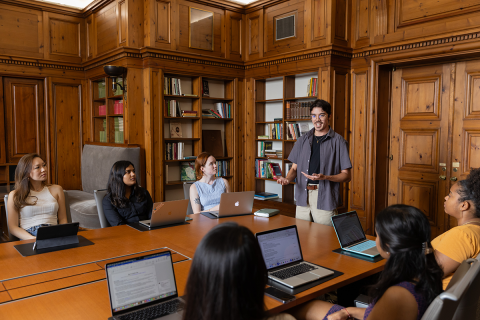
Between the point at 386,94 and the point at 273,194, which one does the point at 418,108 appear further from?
the point at 273,194

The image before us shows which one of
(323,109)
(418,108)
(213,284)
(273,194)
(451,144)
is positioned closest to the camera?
(213,284)

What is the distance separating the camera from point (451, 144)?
162 inches

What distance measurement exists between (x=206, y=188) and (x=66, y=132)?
3.46 meters

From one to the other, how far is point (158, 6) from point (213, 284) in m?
4.70

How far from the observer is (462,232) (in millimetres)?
1861

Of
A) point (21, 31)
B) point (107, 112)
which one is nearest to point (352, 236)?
point (107, 112)

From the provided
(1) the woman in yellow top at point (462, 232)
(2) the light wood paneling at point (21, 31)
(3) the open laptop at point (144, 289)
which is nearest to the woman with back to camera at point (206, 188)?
(3) the open laptop at point (144, 289)

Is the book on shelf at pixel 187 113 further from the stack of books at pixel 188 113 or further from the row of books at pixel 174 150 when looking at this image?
the row of books at pixel 174 150

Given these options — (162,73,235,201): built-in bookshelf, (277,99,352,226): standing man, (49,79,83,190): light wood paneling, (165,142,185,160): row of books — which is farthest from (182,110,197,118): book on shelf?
(277,99,352,226): standing man

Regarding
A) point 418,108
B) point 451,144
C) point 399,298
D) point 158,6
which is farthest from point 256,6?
point 399,298

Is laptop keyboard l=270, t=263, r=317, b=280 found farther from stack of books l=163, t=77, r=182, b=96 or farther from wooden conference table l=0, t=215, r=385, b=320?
stack of books l=163, t=77, r=182, b=96

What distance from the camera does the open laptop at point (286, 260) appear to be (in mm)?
1851

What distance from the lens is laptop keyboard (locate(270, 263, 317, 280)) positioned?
1.86 meters

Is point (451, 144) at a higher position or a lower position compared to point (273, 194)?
higher
